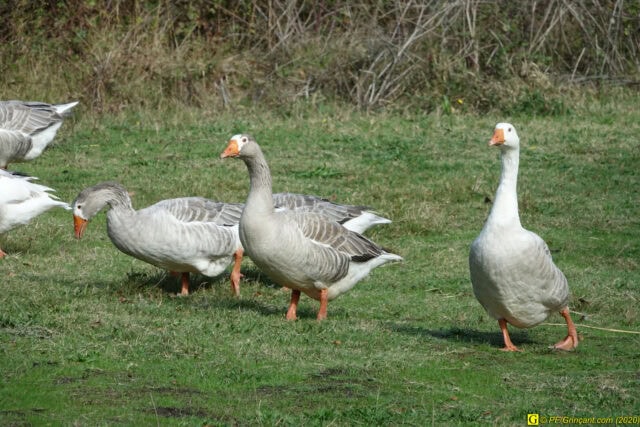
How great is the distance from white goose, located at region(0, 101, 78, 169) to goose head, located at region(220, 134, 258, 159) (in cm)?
639

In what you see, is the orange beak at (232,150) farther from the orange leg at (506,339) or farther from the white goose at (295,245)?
the orange leg at (506,339)

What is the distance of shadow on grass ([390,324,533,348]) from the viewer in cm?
775

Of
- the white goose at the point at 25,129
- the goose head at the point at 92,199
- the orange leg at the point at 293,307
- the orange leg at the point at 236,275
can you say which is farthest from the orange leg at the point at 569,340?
the white goose at the point at 25,129

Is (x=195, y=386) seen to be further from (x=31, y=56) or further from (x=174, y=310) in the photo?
(x=31, y=56)

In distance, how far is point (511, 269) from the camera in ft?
22.9

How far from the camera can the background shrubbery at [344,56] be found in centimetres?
1705

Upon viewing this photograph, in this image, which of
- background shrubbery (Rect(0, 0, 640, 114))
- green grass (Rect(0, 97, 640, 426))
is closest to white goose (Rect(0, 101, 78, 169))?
green grass (Rect(0, 97, 640, 426))

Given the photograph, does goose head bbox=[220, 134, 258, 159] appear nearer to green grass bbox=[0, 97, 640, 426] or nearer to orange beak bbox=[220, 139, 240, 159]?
orange beak bbox=[220, 139, 240, 159]

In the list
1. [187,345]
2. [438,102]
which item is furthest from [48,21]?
[187,345]

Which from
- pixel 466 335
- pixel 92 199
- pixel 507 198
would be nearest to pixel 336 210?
pixel 92 199

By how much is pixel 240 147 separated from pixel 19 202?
3063mm

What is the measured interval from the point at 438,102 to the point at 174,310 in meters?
9.69

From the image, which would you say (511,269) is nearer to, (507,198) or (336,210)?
(507,198)

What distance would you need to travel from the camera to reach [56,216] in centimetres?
1184
